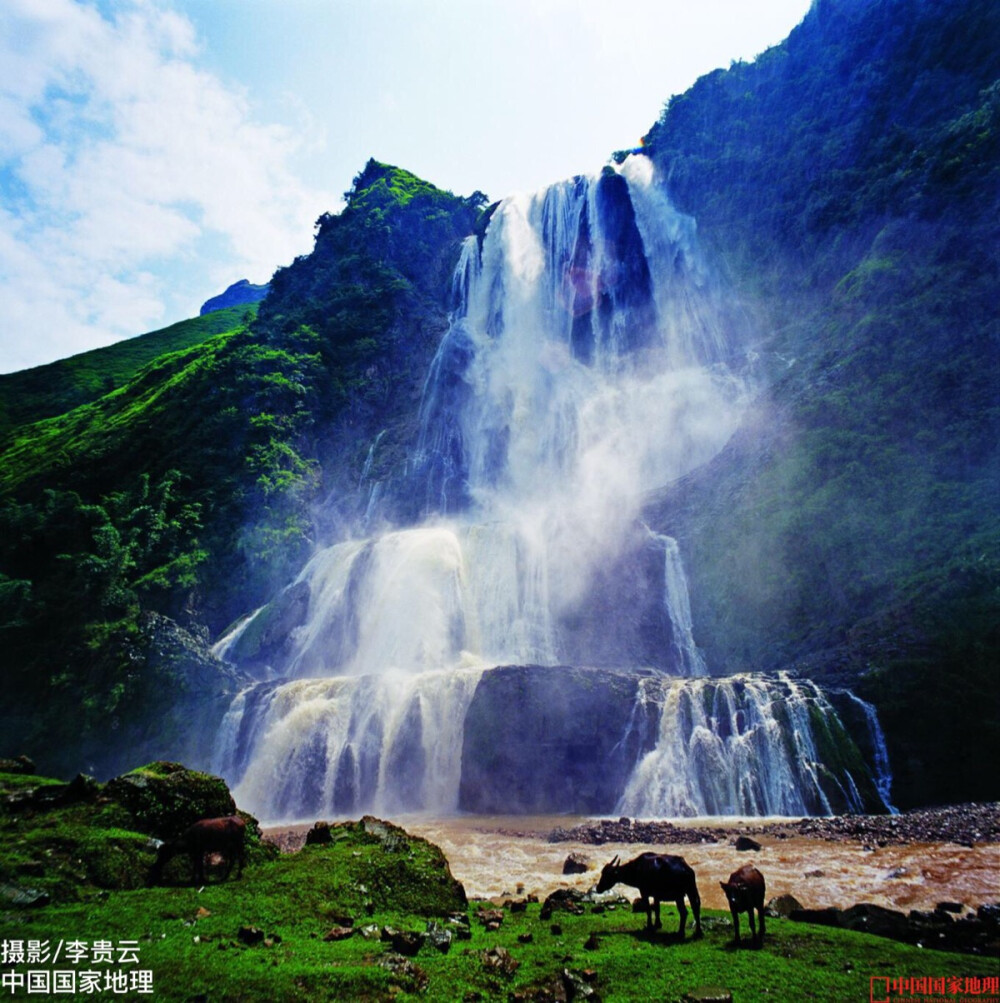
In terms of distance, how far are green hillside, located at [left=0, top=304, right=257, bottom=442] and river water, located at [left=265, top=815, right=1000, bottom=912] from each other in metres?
80.6

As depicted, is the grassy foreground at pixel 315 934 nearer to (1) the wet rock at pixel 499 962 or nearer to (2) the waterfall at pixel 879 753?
(1) the wet rock at pixel 499 962

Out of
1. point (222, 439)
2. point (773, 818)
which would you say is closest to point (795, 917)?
point (773, 818)

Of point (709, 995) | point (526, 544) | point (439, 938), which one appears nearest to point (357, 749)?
point (526, 544)

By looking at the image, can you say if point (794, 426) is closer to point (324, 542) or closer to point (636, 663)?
point (636, 663)

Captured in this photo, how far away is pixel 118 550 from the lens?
41.6 meters

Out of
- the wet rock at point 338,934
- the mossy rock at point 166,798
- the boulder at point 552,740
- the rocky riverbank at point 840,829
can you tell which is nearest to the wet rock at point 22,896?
the mossy rock at point 166,798

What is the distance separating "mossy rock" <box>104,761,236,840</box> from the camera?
8.34 m

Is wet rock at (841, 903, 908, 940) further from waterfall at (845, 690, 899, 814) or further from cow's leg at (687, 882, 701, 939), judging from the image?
waterfall at (845, 690, 899, 814)

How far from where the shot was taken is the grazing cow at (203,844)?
774cm

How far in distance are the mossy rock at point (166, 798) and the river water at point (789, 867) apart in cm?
548

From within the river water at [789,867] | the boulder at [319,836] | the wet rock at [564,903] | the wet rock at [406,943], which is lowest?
the river water at [789,867]

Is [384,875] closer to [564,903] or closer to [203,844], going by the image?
[203,844]

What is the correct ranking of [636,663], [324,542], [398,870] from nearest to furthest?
1. [398,870]
2. [636,663]
3. [324,542]

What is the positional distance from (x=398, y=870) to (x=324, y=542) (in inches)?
1702
